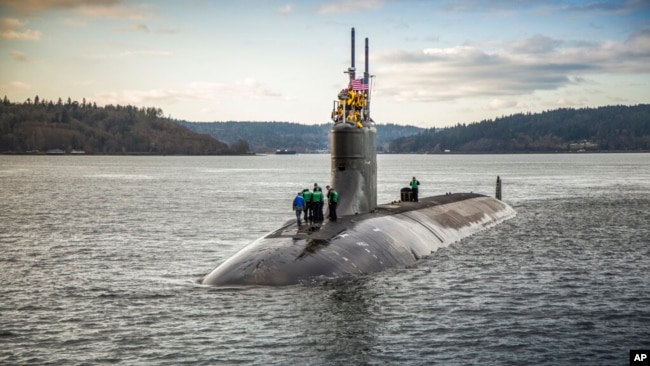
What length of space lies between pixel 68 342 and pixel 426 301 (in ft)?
36.0

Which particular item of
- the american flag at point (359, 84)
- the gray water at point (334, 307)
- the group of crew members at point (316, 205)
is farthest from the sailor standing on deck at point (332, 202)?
the american flag at point (359, 84)

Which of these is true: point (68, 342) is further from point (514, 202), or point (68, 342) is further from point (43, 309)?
point (514, 202)

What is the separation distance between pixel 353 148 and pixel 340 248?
6938mm

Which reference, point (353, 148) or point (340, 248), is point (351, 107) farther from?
point (340, 248)

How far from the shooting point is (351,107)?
34188mm

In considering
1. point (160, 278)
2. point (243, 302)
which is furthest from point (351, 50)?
point (243, 302)

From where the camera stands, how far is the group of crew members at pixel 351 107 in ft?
112

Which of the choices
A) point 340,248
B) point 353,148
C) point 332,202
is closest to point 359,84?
point 353,148

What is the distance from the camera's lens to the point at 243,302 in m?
23.5

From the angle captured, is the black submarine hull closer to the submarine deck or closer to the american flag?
the submarine deck

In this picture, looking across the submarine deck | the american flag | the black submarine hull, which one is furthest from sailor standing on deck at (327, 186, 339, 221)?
the american flag

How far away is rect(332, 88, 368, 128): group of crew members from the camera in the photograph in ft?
112

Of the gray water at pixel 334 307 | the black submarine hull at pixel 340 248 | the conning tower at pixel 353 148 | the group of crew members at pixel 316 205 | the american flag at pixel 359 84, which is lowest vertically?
the gray water at pixel 334 307

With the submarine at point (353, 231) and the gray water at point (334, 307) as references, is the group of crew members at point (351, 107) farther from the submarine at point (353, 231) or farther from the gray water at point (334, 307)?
the gray water at point (334, 307)
